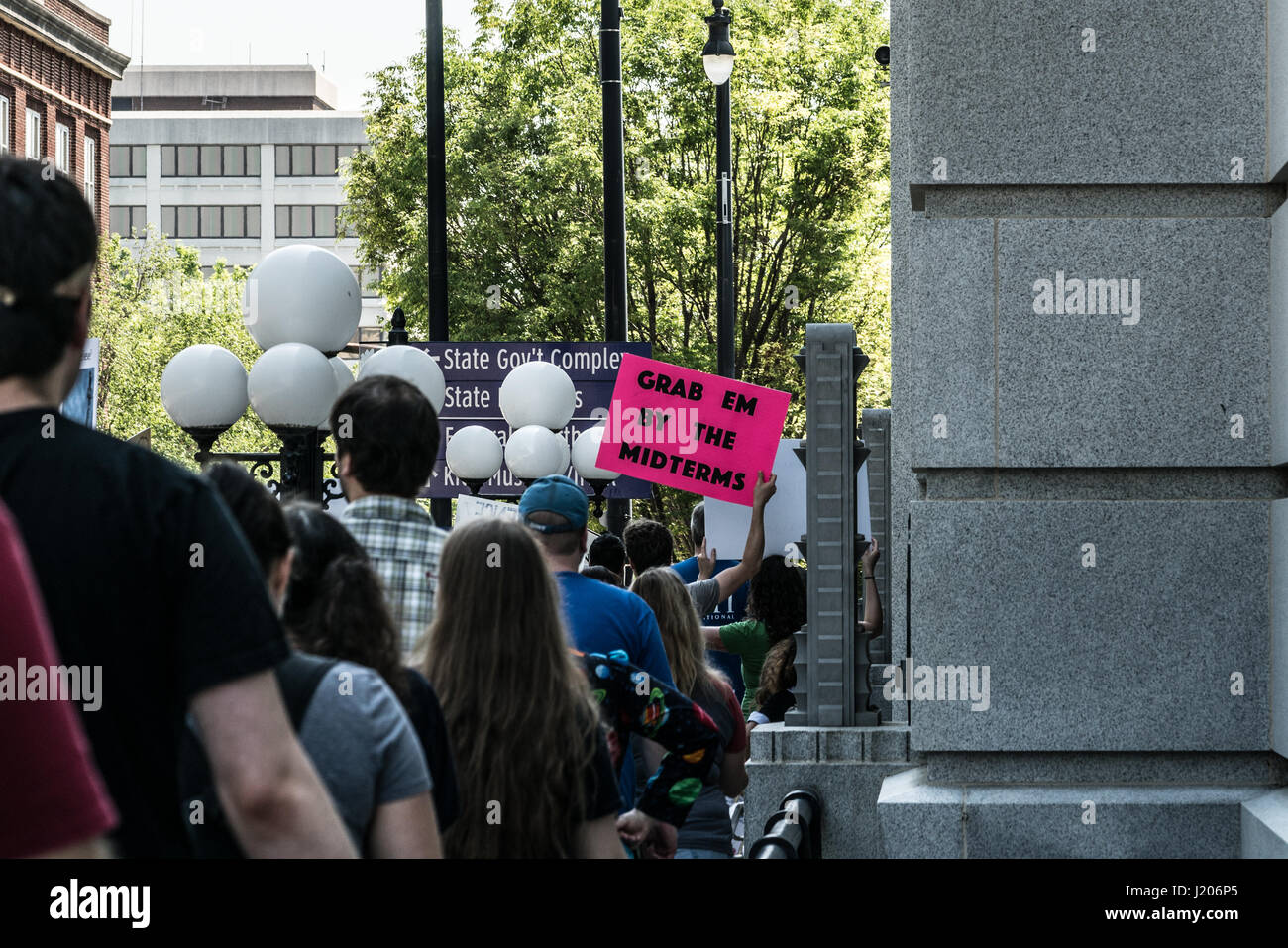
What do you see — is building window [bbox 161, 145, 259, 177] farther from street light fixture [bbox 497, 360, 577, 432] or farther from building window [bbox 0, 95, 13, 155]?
street light fixture [bbox 497, 360, 577, 432]

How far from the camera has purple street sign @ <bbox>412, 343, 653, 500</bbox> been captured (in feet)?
40.1

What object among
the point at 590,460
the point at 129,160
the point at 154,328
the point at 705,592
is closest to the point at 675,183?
the point at 590,460

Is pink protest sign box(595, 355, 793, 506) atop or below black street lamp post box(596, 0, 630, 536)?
below

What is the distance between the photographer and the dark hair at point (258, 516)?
2312 millimetres

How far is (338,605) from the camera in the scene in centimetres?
268

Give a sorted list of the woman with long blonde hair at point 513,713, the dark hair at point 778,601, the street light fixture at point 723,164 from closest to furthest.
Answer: the woman with long blonde hair at point 513,713
the dark hair at point 778,601
the street light fixture at point 723,164

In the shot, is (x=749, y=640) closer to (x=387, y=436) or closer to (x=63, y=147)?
(x=387, y=436)

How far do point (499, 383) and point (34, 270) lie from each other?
415 inches

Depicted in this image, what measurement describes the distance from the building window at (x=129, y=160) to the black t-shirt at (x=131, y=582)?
341 ft

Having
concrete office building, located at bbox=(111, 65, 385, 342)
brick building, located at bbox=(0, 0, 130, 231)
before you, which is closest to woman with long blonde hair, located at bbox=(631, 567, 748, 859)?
brick building, located at bbox=(0, 0, 130, 231)

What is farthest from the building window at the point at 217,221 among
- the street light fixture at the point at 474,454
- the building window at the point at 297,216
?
the street light fixture at the point at 474,454

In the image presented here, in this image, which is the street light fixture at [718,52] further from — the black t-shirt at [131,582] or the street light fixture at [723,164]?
the black t-shirt at [131,582]

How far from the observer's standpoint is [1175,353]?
542 cm

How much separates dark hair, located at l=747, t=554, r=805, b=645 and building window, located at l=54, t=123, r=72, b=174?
42.8 metres
